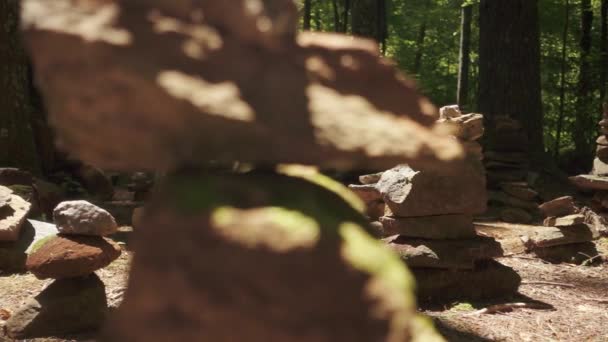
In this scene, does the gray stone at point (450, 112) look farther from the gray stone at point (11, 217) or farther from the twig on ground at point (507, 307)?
the gray stone at point (11, 217)

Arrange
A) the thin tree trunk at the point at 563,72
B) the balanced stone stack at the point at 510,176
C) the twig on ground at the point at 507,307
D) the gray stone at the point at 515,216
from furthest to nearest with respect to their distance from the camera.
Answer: the thin tree trunk at the point at 563,72
the balanced stone stack at the point at 510,176
the gray stone at the point at 515,216
the twig on ground at the point at 507,307

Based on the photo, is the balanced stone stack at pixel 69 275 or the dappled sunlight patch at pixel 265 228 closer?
the dappled sunlight patch at pixel 265 228

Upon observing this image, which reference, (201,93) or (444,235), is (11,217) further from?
(201,93)

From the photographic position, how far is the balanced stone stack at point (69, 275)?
4.23 metres

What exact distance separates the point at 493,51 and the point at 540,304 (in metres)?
6.43

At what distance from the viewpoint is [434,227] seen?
555 centimetres

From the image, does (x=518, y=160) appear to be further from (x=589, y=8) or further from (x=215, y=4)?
(x=215, y=4)

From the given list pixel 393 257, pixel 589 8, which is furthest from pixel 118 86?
pixel 589 8

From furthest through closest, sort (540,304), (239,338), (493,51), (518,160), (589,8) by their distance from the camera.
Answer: (589,8) → (493,51) → (518,160) → (540,304) → (239,338)

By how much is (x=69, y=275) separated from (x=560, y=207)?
5879mm

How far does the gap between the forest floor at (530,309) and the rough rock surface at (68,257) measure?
1.42 feet

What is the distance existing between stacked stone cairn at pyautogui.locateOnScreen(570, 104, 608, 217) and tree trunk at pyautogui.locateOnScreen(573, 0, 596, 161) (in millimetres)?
6769

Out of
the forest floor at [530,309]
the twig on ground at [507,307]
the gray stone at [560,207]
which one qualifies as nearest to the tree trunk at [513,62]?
the gray stone at [560,207]

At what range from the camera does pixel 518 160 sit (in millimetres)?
10094
